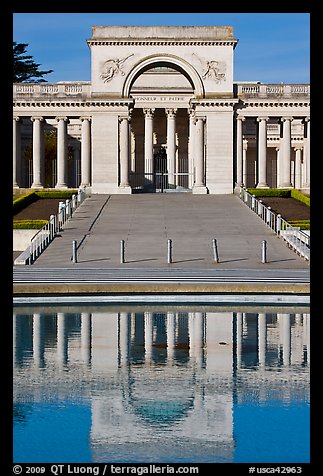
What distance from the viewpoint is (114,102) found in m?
67.3

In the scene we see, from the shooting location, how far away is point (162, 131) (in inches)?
3516

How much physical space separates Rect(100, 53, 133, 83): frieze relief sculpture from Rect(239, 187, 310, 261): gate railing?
57.0 ft

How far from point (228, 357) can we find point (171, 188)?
186 feet

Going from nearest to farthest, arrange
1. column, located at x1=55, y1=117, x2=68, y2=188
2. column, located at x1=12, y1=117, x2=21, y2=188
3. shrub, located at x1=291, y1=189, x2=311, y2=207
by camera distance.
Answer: shrub, located at x1=291, y1=189, x2=311, y2=207 < column, located at x1=55, y1=117, x2=68, y2=188 < column, located at x1=12, y1=117, x2=21, y2=188

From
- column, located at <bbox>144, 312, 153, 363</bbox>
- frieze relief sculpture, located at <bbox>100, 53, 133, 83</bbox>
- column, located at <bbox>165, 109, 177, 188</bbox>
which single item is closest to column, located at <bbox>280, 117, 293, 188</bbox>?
column, located at <bbox>165, 109, 177, 188</bbox>

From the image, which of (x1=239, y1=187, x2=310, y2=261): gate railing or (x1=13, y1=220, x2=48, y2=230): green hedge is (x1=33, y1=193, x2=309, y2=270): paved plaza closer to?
(x1=239, y1=187, x2=310, y2=261): gate railing

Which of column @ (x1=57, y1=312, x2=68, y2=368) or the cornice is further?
the cornice

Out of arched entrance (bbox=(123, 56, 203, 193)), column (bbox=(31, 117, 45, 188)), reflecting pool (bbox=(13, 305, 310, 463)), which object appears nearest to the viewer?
reflecting pool (bbox=(13, 305, 310, 463))

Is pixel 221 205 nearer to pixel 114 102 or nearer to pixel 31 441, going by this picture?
pixel 114 102

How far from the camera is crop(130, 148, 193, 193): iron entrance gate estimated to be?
7386cm

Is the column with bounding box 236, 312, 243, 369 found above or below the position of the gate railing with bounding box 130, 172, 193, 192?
below

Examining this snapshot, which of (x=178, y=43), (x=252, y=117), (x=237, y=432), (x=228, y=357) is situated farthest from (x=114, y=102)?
(x=237, y=432)

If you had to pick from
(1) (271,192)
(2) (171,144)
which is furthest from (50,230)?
(2) (171,144)

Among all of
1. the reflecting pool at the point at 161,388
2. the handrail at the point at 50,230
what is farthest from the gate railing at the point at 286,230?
the reflecting pool at the point at 161,388
